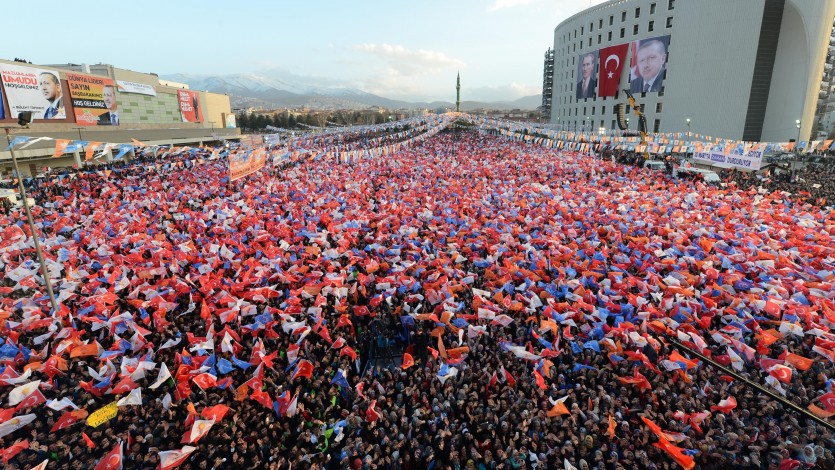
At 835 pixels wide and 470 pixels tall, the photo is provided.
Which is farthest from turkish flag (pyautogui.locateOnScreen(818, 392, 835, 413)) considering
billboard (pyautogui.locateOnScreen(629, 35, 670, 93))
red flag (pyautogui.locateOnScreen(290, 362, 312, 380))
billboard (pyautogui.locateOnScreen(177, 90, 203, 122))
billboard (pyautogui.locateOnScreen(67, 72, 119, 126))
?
billboard (pyautogui.locateOnScreen(177, 90, 203, 122))

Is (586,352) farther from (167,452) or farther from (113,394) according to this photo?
(113,394)

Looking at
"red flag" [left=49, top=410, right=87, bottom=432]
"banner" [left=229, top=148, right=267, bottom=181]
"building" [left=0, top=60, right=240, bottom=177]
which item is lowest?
"red flag" [left=49, top=410, right=87, bottom=432]

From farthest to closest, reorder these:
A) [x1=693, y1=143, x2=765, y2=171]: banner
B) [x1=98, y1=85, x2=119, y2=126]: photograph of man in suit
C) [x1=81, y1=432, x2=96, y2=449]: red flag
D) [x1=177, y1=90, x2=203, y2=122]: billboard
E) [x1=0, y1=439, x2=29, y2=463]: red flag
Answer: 1. [x1=177, y1=90, x2=203, y2=122]: billboard
2. [x1=98, y1=85, x2=119, y2=126]: photograph of man in suit
3. [x1=693, y1=143, x2=765, y2=171]: banner
4. [x1=81, y1=432, x2=96, y2=449]: red flag
5. [x1=0, y1=439, x2=29, y2=463]: red flag

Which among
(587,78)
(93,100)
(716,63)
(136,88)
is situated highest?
(587,78)

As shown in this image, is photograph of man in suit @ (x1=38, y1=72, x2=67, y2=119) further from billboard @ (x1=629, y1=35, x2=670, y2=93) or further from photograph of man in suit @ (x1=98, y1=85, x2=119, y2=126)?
billboard @ (x1=629, y1=35, x2=670, y2=93)

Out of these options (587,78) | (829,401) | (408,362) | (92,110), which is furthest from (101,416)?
(587,78)

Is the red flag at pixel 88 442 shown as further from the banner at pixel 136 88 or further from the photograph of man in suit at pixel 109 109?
the banner at pixel 136 88

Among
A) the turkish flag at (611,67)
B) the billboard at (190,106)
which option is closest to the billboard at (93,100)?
the billboard at (190,106)

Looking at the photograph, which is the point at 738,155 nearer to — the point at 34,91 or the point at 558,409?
the point at 558,409

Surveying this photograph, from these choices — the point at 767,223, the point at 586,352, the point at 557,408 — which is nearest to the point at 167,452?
the point at 557,408
